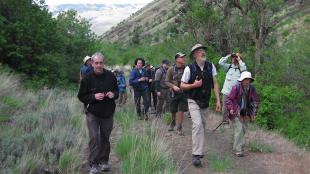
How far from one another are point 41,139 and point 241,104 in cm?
391

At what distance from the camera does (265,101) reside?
15734 millimetres

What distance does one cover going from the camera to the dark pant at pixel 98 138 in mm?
7125

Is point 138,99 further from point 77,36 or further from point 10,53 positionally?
point 77,36

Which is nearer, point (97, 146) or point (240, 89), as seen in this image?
point (97, 146)

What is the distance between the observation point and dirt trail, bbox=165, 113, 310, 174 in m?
8.48

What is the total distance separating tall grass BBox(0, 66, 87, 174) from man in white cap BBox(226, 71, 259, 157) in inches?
116

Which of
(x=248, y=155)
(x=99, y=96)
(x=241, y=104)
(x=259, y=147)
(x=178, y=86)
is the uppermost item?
(x=178, y=86)

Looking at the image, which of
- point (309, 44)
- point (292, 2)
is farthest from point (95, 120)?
point (292, 2)

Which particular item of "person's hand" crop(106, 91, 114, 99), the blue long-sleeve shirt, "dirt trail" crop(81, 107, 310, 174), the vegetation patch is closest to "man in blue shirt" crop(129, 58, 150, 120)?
the blue long-sleeve shirt

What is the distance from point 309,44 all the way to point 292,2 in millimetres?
31327

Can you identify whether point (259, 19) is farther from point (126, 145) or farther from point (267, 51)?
point (126, 145)

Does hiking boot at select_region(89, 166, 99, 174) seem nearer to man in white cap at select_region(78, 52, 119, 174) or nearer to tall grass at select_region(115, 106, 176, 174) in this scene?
man in white cap at select_region(78, 52, 119, 174)

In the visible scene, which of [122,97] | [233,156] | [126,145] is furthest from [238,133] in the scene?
[122,97]

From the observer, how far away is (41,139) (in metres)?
7.79
